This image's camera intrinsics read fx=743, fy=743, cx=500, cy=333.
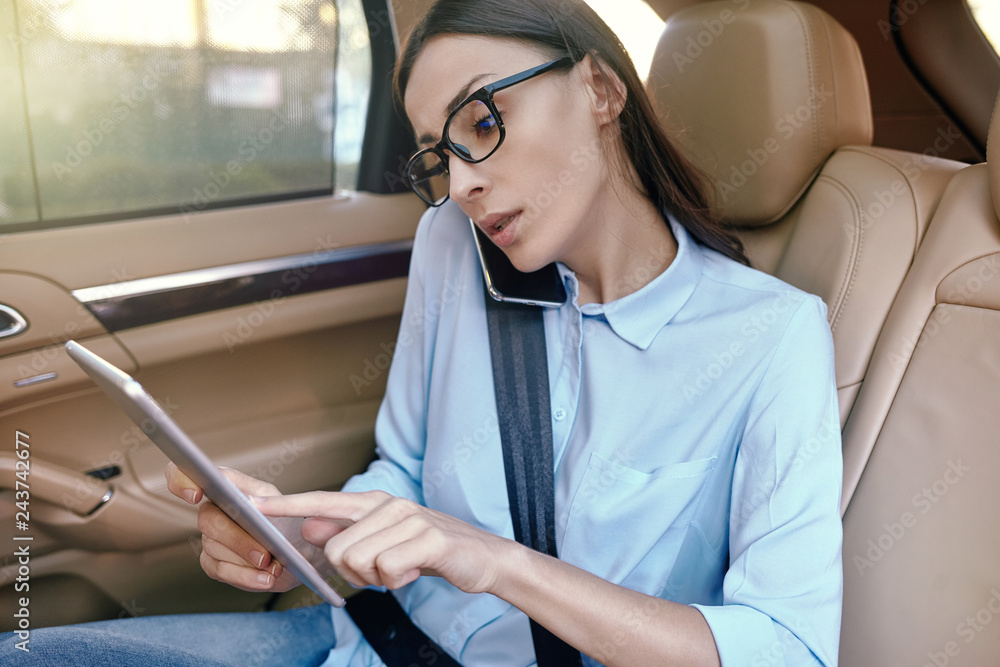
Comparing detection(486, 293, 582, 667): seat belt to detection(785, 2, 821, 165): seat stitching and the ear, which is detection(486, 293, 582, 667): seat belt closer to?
the ear

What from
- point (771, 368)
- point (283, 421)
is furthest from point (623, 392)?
point (283, 421)

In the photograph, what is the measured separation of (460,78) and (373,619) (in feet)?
2.59

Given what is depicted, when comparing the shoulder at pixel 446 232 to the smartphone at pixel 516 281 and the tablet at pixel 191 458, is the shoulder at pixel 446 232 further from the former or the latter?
the tablet at pixel 191 458

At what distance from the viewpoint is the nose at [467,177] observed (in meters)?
0.97

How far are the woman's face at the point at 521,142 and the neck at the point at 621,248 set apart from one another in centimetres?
7

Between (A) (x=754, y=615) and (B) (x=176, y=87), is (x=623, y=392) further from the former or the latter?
(B) (x=176, y=87)

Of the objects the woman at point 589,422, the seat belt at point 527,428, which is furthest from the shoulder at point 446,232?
the seat belt at point 527,428

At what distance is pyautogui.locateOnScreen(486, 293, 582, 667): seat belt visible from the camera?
104 centimetres

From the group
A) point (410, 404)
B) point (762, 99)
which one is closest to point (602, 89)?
point (762, 99)

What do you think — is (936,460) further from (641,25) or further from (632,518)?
(641,25)

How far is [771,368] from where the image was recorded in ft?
3.15

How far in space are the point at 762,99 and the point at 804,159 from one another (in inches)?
4.7

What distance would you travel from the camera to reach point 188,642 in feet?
3.45

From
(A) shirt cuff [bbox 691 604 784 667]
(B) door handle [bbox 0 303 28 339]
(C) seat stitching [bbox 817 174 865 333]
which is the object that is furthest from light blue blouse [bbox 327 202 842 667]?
(B) door handle [bbox 0 303 28 339]
